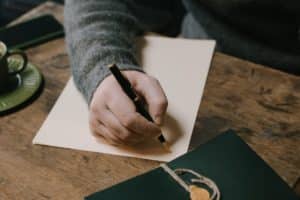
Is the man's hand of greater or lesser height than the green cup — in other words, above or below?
below

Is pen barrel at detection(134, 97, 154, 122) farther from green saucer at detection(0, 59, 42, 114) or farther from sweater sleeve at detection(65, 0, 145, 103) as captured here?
green saucer at detection(0, 59, 42, 114)

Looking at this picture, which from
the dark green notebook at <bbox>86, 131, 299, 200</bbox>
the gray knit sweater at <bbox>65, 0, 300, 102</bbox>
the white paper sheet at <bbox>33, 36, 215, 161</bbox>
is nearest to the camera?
the dark green notebook at <bbox>86, 131, 299, 200</bbox>

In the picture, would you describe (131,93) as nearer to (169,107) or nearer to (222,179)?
(169,107)

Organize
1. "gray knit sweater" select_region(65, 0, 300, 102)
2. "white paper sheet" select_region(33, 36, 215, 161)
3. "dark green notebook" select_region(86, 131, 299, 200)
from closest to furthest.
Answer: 1. "dark green notebook" select_region(86, 131, 299, 200)
2. "white paper sheet" select_region(33, 36, 215, 161)
3. "gray knit sweater" select_region(65, 0, 300, 102)

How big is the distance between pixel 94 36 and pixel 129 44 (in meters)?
0.07

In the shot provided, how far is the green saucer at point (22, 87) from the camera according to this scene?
89 cm

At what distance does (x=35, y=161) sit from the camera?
2.57ft

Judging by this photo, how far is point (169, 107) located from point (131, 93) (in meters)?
0.09

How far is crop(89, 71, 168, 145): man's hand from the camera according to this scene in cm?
77

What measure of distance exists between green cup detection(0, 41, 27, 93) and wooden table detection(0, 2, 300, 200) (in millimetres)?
43

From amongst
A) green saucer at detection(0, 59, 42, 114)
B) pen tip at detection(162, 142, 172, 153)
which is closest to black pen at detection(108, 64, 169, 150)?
pen tip at detection(162, 142, 172, 153)

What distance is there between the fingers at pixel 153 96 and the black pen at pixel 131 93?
0.01m

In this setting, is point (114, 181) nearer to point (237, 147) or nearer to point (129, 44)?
point (237, 147)

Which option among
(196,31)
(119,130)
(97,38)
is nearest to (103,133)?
(119,130)
